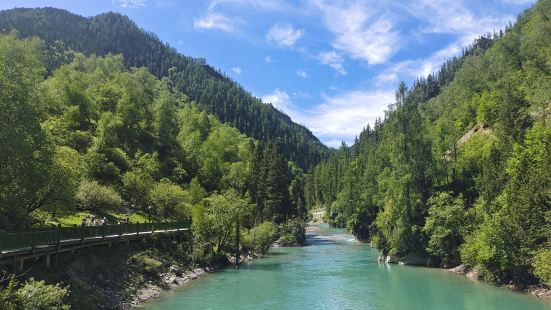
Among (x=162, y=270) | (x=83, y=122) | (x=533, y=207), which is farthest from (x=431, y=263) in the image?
(x=83, y=122)

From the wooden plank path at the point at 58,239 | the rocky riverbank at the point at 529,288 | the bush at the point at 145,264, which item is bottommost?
the rocky riverbank at the point at 529,288

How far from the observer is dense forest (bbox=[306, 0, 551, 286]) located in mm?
39416

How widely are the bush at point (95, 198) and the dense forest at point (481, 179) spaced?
39243 millimetres

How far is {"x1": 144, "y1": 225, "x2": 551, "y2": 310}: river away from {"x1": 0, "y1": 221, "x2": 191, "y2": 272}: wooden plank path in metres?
7.58

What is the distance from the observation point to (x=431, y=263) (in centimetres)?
5853

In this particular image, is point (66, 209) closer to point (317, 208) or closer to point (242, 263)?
point (242, 263)

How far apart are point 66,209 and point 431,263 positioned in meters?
45.2

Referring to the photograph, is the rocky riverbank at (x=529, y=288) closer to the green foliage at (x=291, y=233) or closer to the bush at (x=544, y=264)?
the bush at (x=544, y=264)

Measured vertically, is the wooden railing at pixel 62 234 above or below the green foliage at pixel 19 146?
below

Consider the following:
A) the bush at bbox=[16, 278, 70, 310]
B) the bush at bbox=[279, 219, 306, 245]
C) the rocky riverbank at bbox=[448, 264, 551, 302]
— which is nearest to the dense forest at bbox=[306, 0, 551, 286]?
the rocky riverbank at bbox=[448, 264, 551, 302]

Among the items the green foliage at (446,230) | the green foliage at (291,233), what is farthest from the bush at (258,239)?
the green foliage at (446,230)

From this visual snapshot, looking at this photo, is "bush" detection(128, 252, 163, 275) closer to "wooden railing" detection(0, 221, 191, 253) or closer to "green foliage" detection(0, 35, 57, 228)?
"wooden railing" detection(0, 221, 191, 253)

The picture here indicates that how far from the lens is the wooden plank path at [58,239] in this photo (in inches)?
991

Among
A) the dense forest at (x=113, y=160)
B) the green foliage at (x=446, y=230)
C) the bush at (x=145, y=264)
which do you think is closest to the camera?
the dense forest at (x=113, y=160)
